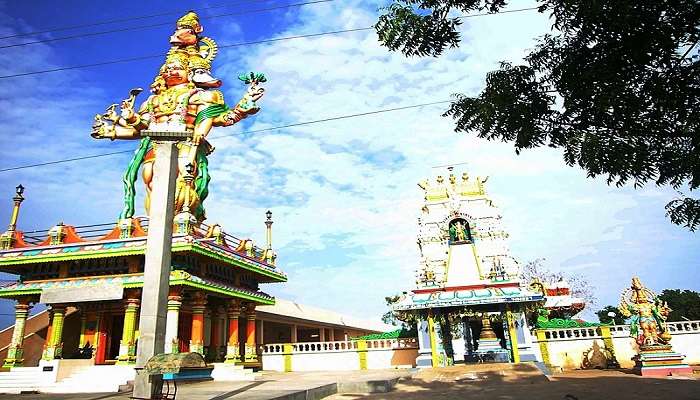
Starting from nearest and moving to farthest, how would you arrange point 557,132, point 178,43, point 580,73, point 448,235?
point 580,73 → point 557,132 → point 178,43 → point 448,235

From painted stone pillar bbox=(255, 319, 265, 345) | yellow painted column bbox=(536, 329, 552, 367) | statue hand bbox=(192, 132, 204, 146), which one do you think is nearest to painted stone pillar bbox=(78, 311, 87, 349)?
statue hand bbox=(192, 132, 204, 146)

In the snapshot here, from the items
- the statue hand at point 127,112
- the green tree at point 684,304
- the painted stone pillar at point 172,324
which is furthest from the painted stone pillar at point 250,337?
the green tree at point 684,304

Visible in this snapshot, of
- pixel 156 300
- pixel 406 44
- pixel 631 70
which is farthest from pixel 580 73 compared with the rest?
pixel 156 300

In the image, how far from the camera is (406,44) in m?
7.09

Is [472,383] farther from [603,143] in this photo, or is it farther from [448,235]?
[448,235]

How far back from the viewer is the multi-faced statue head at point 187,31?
2355 centimetres

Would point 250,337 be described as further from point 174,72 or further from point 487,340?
point 174,72

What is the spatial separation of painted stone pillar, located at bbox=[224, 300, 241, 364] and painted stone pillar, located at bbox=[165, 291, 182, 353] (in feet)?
13.2

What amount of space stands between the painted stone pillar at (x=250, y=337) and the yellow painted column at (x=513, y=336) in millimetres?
12213

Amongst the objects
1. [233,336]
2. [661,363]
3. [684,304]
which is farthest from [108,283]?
[684,304]

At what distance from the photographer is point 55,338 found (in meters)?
17.7

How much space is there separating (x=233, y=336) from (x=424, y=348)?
29.5ft

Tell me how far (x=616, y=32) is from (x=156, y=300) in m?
8.55

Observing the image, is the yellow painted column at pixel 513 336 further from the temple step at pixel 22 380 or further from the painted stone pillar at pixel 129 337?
the temple step at pixel 22 380
